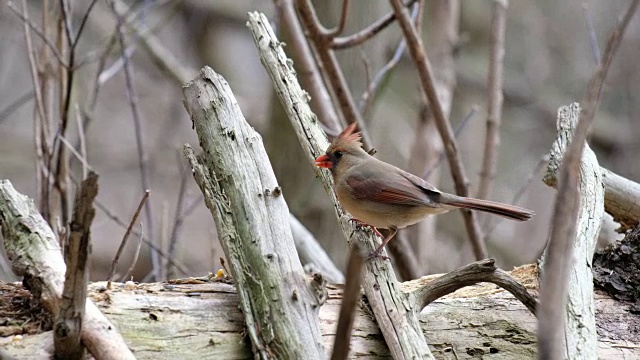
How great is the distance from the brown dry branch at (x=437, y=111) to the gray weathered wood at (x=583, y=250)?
3.73ft

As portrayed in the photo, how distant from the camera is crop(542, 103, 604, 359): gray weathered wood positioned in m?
2.29

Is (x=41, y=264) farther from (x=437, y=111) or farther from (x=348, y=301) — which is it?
(x=437, y=111)

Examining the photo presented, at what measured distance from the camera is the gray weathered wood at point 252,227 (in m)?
2.35

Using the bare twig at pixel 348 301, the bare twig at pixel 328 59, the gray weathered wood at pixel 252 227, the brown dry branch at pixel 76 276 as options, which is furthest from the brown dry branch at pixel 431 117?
the bare twig at pixel 348 301

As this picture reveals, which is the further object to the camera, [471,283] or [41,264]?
[471,283]

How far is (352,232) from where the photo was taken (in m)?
3.21

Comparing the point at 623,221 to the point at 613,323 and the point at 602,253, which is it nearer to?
the point at 602,253

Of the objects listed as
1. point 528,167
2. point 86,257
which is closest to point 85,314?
point 86,257

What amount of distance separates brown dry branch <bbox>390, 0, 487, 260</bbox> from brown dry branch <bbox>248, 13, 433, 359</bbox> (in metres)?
0.99

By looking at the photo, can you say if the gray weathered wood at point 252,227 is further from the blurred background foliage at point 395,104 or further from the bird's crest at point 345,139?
the blurred background foliage at point 395,104

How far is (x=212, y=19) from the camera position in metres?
9.36


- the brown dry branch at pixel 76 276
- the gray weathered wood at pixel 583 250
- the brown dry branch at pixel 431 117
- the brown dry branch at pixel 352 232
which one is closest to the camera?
the brown dry branch at pixel 76 276

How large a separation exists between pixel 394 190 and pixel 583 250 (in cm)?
96

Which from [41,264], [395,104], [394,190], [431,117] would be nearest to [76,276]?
[41,264]
